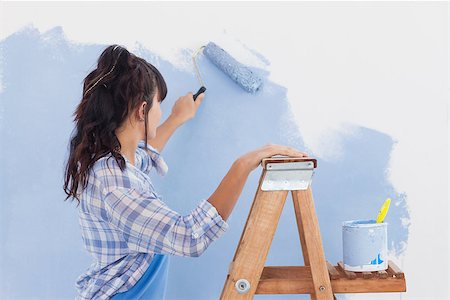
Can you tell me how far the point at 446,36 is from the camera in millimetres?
1693

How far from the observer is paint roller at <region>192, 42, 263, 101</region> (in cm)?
167

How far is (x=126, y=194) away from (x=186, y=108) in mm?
514

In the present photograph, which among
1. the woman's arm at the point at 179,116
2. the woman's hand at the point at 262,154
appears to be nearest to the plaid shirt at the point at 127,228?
the woman's hand at the point at 262,154

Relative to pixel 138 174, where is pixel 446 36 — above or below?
above

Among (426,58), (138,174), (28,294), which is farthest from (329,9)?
(28,294)

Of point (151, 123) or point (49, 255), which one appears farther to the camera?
point (49, 255)

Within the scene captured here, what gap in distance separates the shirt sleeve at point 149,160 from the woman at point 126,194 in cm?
14

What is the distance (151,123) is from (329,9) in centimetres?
62

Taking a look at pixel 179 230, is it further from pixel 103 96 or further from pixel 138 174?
pixel 103 96

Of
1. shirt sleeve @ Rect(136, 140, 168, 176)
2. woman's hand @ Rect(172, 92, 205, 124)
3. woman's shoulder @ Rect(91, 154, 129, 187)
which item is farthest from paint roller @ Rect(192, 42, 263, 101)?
woman's shoulder @ Rect(91, 154, 129, 187)

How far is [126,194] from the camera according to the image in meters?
1.21

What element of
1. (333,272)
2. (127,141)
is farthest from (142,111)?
(333,272)

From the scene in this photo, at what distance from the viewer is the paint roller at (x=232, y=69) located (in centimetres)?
167

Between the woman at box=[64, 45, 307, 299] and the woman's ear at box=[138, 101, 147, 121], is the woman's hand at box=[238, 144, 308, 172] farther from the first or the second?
the woman's ear at box=[138, 101, 147, 121]
